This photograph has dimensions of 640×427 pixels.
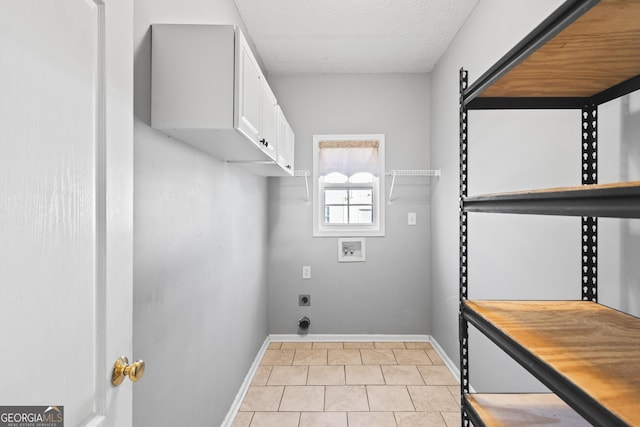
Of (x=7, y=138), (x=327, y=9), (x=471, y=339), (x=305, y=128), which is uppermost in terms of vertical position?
(x=327, y=9)

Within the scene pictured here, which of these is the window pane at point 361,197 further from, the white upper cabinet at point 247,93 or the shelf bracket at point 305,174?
the white upper cabinet at point 247,93

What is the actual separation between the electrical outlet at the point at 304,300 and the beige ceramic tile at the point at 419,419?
150cm

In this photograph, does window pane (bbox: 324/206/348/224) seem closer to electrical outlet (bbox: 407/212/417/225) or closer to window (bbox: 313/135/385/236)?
window (bbox: 313/135/385/236)

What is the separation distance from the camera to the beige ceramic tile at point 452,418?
7.25 ft

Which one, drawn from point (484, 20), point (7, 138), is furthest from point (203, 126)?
point (484, 20)

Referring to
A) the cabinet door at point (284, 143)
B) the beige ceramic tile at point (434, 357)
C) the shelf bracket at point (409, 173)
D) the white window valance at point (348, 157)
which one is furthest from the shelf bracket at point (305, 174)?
the beige ceramic tile at point (434, 357)

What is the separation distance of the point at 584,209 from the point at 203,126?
3.80ft

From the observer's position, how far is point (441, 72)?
3.24 metres

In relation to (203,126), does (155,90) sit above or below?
above

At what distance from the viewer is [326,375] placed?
Answer: 286 cm

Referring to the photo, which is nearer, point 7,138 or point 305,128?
point 7,138

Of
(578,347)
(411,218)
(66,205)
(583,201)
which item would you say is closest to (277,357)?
(411,218)

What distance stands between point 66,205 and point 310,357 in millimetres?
2905

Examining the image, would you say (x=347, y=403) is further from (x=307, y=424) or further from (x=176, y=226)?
(x=176, y=226)
